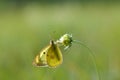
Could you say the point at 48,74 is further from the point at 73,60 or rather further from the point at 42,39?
the point at 42,39

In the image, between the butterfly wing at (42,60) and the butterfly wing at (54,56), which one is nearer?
the butterfly wing at (54,56)

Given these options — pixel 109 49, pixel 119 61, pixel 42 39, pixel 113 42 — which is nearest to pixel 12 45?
pixel 42 39

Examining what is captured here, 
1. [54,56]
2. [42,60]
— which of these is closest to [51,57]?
[54,56]

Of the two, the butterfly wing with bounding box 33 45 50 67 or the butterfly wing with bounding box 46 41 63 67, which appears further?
the butterfly wing with bounding box 33 45 50 67

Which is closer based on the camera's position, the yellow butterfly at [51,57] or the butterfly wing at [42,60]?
the yellow butterfly at [51,57]

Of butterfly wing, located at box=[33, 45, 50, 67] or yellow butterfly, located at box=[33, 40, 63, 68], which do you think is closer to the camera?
yellow butterfly, located at box=[33, 40, 63, 68]

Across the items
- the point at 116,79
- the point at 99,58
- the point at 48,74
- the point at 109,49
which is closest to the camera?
the point at 116,79
